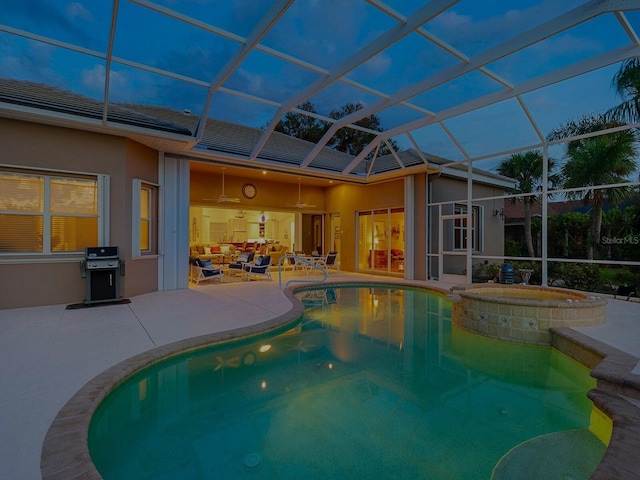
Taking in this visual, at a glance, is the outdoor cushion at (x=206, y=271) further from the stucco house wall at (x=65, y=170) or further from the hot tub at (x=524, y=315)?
the hot tub at (x=524, y=315)

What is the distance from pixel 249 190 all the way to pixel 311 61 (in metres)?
7.49

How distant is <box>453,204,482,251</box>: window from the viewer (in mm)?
11570

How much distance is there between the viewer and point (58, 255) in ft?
22.6

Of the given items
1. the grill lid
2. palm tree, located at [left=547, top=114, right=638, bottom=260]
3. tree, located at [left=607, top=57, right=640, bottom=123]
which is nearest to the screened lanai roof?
tree, located at [left=607, top=57, right=640, bottom=123]

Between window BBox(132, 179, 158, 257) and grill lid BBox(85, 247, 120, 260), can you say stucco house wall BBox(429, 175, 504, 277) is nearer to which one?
window BBox(132, 179, 158, 257)

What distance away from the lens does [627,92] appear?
7.33 meters

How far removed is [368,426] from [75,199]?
7193mm

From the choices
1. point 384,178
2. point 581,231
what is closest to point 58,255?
point 384,178

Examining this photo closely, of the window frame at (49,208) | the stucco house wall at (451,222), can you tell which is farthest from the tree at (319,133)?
the window frame at (49,208)

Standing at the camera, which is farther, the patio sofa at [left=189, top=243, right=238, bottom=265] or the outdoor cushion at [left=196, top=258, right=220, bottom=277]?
the patio sofa at [left=189, top=243, right=238, bottom=265]

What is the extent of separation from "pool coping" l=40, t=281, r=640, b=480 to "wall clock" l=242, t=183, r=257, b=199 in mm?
8503

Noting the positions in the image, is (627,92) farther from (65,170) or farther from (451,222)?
(65,170)

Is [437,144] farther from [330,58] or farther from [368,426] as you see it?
[368,426]

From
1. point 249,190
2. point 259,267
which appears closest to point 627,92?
point 259,267
